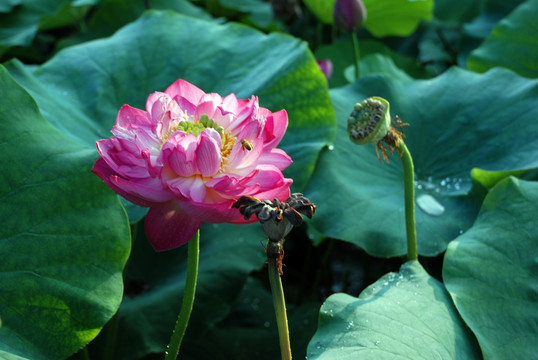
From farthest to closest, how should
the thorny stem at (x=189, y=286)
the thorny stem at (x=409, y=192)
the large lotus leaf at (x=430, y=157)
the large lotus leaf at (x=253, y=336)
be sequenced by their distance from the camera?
1. the large lotus leaf at (x=253, y=336)
2. the large lotus leaf at (x=430, y=157)
3. the thorny stem at (x=409, y=192)
4. the thorny stem at (x=189, y=286)

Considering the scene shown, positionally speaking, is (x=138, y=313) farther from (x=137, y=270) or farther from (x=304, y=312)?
(x=304, y=312)

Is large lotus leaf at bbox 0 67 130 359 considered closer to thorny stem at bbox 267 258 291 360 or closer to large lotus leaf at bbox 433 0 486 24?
thorny stem at bbox 267 258 291 360

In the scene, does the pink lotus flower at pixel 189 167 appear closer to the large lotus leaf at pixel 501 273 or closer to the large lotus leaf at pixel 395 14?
the large lotus leaf at pixel 501 273

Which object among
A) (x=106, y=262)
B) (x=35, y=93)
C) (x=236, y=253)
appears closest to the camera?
(x=106, y=262)

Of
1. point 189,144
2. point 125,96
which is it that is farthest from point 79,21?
point 189,144

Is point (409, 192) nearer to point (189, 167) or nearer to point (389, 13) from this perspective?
point (189, 167)

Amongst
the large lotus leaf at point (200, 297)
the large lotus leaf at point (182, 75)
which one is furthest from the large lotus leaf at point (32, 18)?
the large lotus leaf at point (200, 297)

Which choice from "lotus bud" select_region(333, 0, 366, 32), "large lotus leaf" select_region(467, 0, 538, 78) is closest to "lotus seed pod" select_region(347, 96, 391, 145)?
"lotus bud" select_region(333, 0, 366, 32)
